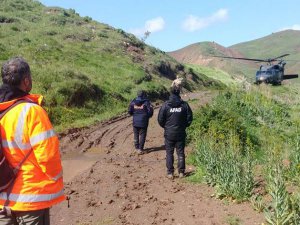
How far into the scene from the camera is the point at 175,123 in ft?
31.0

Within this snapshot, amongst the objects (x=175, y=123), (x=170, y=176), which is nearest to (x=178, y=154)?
(x=170, y=176)

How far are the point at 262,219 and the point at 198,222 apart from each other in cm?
90

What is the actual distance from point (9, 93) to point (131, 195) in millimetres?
5152

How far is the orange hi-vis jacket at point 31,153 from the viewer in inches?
132

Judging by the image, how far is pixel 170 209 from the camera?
7.26 meters

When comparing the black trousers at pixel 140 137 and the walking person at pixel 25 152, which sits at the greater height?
the walking person at pixel 25 152

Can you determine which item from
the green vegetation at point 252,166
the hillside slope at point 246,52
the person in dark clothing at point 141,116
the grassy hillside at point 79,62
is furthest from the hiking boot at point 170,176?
the hillside slope at point 246,52

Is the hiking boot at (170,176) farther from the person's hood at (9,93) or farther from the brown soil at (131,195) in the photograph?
the person's hood at (9,93)

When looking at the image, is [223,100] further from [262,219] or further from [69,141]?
[262,219]

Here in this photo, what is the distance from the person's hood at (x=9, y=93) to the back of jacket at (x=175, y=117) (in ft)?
20.1

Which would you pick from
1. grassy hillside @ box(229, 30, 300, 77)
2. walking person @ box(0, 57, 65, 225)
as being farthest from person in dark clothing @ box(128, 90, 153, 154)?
grassy hillside @ box(229, 30, 300, 77)

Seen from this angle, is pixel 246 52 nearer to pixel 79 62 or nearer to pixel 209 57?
pixel 209 57

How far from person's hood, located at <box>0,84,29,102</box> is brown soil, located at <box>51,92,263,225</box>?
3.78 m

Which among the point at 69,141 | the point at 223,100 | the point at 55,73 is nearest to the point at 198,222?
the point at 69,141
